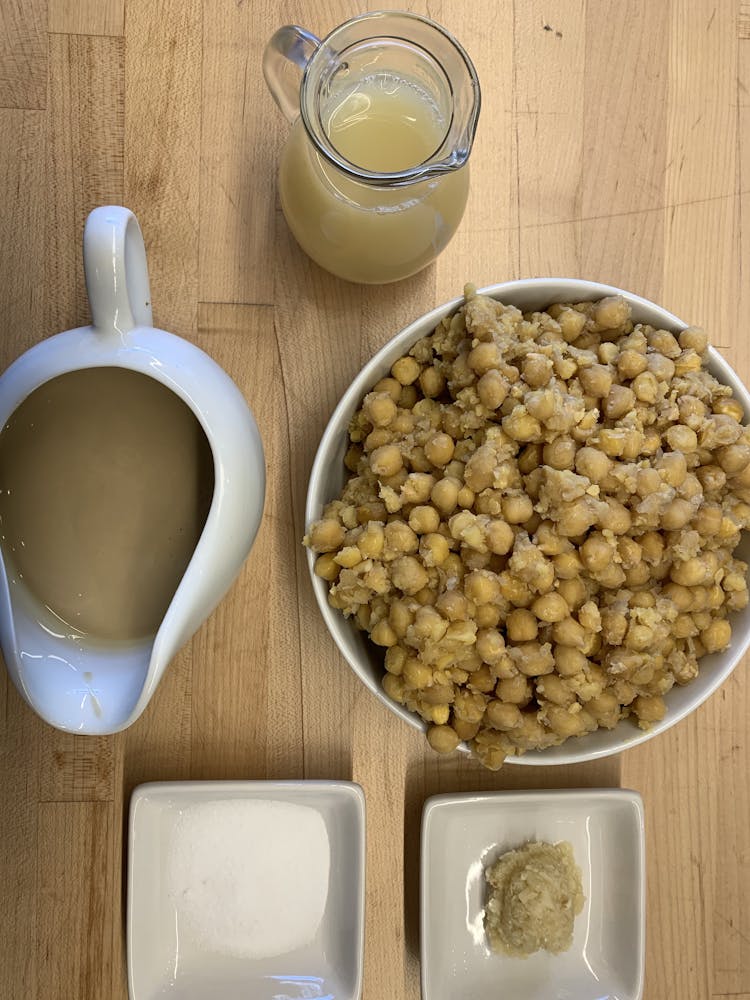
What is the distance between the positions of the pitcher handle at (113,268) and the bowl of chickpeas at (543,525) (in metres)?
0.22

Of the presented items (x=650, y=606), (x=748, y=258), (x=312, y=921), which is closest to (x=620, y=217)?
(x=748, y=258)

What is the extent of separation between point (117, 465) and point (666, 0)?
0.72m

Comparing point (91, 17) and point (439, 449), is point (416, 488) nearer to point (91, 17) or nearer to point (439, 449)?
point (439, 449)

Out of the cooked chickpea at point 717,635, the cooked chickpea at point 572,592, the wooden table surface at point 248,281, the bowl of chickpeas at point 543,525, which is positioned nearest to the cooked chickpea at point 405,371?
the bowl of chickpeas at point 543,525

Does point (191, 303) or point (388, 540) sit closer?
point (388, 540)

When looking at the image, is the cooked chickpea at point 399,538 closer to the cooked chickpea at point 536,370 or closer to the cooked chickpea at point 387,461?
the cooked chickpea at point 387,461

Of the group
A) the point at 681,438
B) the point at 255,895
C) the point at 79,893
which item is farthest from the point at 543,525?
the point at 79,893

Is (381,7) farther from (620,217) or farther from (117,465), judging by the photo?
(117,465)

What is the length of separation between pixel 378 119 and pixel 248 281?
0.21 metres

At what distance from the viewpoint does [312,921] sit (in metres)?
0.87

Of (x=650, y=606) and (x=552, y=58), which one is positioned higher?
(x=552, y=58)

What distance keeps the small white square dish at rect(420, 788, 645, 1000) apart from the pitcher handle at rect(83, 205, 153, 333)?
21.6 inches

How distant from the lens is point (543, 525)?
0.70m

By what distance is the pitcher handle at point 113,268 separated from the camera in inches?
22.4
